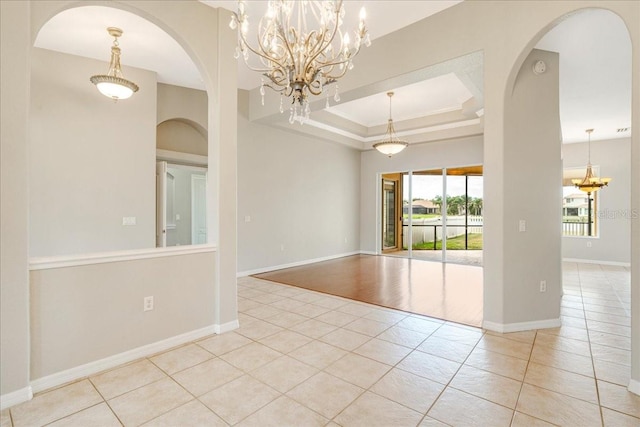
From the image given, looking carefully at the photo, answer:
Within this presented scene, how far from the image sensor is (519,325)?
10.4 feet

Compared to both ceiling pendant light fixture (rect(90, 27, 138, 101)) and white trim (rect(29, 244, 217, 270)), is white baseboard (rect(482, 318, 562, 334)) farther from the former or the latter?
ceiling pendant light fixture (rect(90, 27, 138, 101))

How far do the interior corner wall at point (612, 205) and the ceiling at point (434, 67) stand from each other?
45cm

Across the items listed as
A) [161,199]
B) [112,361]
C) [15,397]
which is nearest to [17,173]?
[15,397]

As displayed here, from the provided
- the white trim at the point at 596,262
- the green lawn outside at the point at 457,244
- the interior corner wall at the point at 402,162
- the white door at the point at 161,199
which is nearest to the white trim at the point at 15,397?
the white door at the point at 161,199

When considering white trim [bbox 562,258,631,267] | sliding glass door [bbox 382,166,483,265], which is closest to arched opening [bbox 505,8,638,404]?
white trim [bbox 562,258,631,267]

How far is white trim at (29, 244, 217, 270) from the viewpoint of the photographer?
7.09ft

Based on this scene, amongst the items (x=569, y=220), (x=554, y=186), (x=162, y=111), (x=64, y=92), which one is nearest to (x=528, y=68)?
(x=554, y=186)

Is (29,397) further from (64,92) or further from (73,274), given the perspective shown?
(64,92)

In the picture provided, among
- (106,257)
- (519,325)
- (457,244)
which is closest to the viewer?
(106,257)

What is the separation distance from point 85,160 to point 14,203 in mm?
2384

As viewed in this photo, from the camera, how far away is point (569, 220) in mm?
8031

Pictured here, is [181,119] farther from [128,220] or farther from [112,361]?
[112,361]

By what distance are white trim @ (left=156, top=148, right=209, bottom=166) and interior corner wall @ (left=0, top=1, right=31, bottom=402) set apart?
3136 millimetres

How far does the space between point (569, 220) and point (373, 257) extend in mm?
5303
